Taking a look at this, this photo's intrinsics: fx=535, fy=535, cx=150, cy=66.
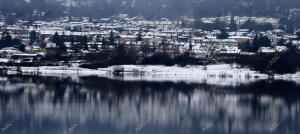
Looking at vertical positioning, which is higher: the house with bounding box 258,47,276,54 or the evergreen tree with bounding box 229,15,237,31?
the evergreen tree with bounding box 229,15,237,31

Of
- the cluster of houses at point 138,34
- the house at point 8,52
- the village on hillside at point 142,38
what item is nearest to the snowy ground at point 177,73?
the village on hillside at point 142,38

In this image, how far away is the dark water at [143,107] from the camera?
14.9 m

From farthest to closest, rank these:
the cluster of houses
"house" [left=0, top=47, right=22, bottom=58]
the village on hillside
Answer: the cluster of houses < the village on hillside < "house" [left=0, top=47, right=22, bottom=58]

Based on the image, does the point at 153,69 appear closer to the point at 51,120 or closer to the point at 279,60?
the point at 279,60

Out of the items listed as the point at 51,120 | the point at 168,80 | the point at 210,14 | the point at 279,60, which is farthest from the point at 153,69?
the point at 210,14

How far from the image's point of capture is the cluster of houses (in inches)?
1513

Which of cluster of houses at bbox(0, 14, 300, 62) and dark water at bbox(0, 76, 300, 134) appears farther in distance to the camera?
cluster of houses at bbox(0, 14, 300, 62)

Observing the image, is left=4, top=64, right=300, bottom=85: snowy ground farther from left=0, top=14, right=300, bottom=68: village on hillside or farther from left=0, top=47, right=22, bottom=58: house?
left=0, top=47, right=22, bottom=58: house

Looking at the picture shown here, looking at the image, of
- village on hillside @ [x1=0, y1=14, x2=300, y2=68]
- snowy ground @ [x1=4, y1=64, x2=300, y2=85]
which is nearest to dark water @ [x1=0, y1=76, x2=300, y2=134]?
snowy ground @ [x1=4, y1=64, x2=300, y2=85]

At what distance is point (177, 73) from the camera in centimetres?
3086

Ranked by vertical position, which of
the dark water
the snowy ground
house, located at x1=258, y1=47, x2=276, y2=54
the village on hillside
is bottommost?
the dark water

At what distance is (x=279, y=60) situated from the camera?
32.0m

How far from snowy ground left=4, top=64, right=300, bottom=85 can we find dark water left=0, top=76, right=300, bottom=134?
8.54ft

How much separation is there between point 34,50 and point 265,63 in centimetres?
1632
